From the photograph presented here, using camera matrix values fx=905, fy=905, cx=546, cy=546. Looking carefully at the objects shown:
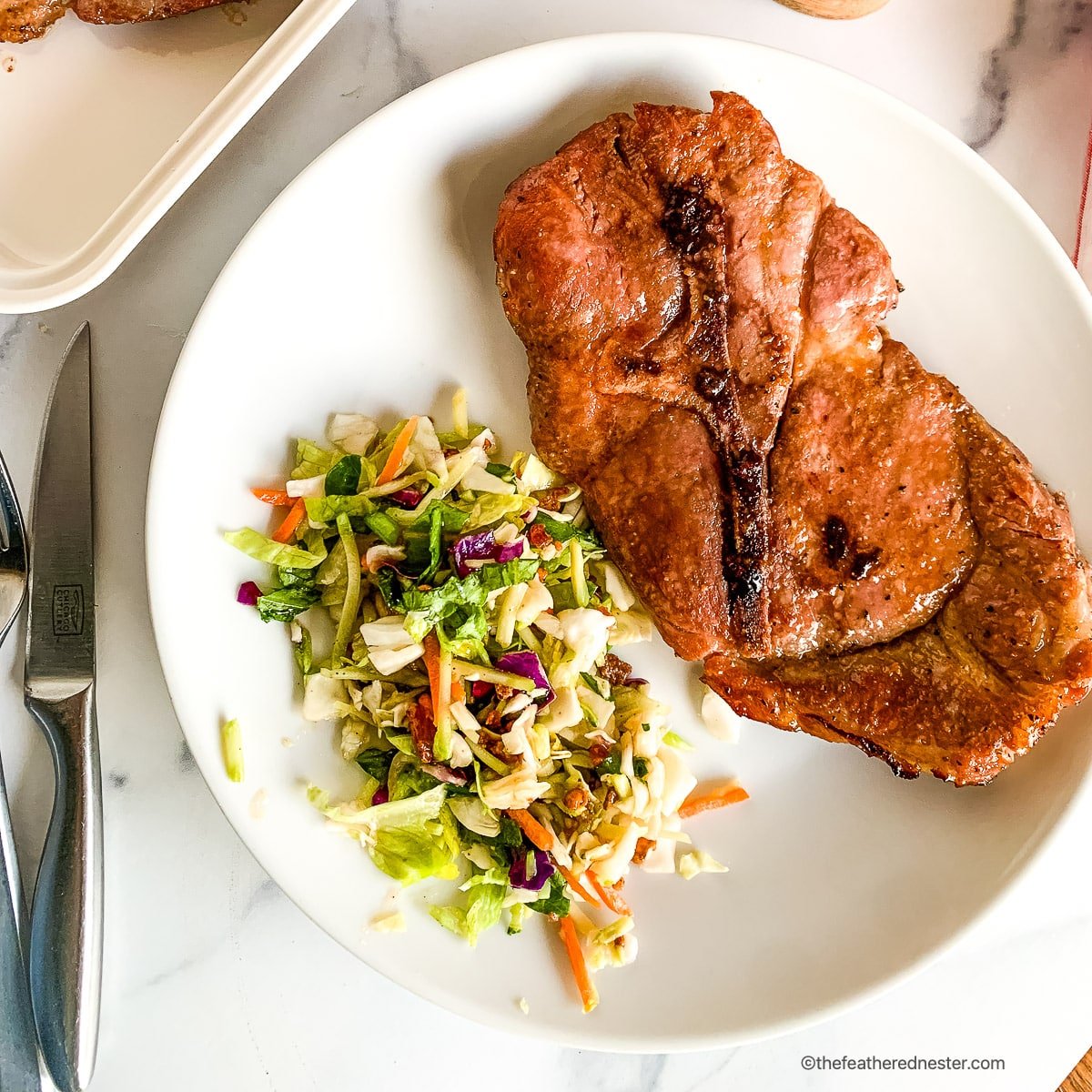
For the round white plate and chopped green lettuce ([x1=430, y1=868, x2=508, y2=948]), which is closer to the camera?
the round white plate

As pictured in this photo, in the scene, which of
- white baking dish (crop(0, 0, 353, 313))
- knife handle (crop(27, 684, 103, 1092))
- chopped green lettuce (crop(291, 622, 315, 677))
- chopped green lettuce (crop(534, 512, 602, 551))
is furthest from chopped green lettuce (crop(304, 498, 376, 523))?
white baking dish (crop(0, 0, 353, 313))

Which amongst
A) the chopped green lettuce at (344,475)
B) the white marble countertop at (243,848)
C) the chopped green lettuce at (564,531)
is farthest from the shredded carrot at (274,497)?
the chopped green lettuce at (564,531)

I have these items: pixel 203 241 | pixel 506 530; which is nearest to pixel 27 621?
pixel 203 241

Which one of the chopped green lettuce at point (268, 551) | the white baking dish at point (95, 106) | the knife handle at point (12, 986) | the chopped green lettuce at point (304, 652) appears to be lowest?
the knife handle at point (12, 986)

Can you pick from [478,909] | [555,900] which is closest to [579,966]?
[555,900]

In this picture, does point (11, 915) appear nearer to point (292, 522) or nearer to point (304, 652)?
point (304, 652)

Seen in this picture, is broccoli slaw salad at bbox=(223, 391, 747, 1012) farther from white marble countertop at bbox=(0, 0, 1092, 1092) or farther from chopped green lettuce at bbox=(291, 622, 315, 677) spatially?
white marble countertop at bbox=(0, 0, 1092, 1092)

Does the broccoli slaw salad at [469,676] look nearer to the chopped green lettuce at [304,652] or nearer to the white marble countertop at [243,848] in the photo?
the chopped green lettuce at [304,652]
